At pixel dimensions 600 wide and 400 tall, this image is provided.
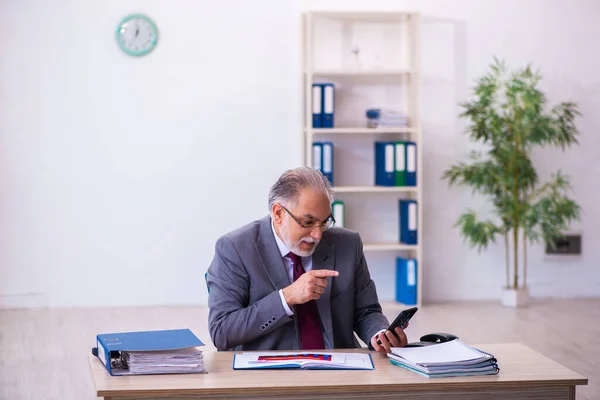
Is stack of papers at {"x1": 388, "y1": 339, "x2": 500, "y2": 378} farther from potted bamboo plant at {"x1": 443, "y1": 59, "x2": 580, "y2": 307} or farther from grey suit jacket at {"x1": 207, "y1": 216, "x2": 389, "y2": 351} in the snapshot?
potted bamboo plant at {"x1": 443, "y1": 59, "x2": 580, "y2": 307}

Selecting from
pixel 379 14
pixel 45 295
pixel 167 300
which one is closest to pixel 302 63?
pixel 379 14

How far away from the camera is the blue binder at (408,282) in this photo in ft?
21.7

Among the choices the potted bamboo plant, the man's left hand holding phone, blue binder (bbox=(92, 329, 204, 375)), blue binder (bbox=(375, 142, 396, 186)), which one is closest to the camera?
blue binder (bbox=(92, 329, 204, 375))

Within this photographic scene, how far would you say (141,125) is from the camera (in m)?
6.68

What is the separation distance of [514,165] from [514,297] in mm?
1007

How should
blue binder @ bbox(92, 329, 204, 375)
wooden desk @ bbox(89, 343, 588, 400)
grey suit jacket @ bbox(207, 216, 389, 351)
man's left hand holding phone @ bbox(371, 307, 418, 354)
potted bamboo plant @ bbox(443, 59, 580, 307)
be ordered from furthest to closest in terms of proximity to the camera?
1. potted bamboo plant @ bbox(443, 59, 580, 307)
2. grey suit jacket @ bbox(207, 216, 389, 351)
3. man's left hand holding phone @ bbox(371, 307, 418, 354)
4. blue binder @ bbox(92, 329, 204, 375)
5. wooden desk @ bbox(89, 343, 588, 400)

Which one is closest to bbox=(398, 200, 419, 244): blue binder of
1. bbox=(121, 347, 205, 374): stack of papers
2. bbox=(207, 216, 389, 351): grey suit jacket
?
bbox=(207, 216, 389, 351): grey suit jacket

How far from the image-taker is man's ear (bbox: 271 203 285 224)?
2754mm

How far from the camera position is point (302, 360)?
2391 mm

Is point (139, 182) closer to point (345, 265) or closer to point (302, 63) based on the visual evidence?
point (302, 63)

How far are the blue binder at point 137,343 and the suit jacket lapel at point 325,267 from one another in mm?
468

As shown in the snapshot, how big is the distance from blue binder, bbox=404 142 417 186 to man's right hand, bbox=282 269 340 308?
405 centimetres

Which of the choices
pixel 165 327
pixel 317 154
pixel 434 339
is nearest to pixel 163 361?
pixel 434 339

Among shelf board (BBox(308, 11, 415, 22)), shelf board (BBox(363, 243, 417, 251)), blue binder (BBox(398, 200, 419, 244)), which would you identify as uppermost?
shelf board (BBox(308, 11, 415, 22))
